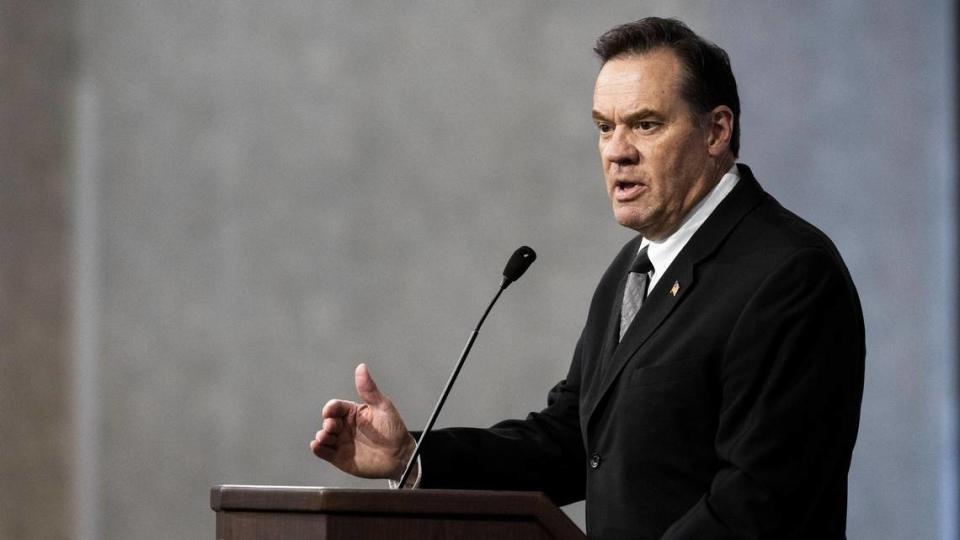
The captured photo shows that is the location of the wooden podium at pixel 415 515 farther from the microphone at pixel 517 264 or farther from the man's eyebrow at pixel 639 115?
the man's eyebrow at pixel 639 115

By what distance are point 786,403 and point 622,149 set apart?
2.16ft

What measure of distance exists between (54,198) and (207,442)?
115 cm

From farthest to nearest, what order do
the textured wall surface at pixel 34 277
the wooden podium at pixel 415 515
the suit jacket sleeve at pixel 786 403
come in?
the textured wall surface at pixel 34 277 → the suit jacket sleeve at pixel 786 403 → the wooden podium at pixel 415 515

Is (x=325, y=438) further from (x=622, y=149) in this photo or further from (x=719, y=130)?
(x=719, y=130)

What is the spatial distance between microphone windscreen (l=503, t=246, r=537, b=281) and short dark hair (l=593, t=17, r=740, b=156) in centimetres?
43

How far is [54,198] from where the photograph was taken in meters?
4.96

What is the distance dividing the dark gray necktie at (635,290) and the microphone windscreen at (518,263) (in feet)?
0.73

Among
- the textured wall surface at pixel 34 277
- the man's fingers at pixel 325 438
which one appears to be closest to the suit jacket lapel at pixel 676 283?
the man's fingers at pixel 325 438

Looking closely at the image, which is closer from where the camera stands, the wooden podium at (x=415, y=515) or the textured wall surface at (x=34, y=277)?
the wooden podium at (x=415, y=515)

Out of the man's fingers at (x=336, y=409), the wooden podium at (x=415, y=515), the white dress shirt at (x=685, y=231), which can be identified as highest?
the white dress shirt at (x=685, y=231)

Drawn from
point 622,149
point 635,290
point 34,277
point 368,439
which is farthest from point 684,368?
point 34,277

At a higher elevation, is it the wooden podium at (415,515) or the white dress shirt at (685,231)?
the white dress shirt at (685,231)

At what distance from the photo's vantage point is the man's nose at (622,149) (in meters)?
2.43

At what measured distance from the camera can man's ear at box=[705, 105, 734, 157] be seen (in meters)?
2.47
